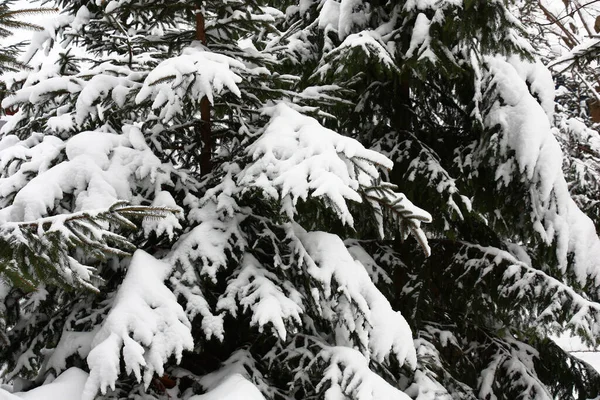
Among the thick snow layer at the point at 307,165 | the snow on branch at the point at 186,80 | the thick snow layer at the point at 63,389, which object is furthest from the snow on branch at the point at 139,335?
the snow on branch at the point at 186,80

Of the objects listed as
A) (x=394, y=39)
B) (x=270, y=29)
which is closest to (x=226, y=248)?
(x=270, y=29)

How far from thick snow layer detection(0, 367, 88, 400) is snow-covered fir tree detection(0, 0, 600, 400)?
0.01 m

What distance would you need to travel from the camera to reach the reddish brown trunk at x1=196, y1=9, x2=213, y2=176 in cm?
353

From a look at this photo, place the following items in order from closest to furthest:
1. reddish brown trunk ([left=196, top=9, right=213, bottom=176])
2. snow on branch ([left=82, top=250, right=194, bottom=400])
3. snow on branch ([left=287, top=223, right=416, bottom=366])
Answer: snow on branch ([left=82, top=250, right=194, bottom=400]), snow on branch ([left=287, top=223, right=416, bottom=366]), reddish brown trunk ([left=196, top=9, right=213, bottom=176])

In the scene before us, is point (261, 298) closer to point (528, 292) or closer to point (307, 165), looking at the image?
point (307, 165)

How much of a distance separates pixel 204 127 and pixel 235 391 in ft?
6.32

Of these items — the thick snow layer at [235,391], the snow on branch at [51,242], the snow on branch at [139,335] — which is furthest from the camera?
the thick snow layer at [235,391]

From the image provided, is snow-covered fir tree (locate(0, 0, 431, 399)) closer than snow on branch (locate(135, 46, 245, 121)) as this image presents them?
Yes

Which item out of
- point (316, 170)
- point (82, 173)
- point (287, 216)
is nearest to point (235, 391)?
point (287, 216)

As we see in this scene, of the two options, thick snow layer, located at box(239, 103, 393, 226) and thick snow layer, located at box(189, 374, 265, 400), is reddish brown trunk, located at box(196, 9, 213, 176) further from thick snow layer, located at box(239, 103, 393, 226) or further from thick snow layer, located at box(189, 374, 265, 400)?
thick snow layer, located at box(189, 374, 265, 400)

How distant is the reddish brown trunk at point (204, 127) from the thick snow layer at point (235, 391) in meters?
1.63

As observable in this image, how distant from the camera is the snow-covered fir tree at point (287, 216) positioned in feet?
8.14

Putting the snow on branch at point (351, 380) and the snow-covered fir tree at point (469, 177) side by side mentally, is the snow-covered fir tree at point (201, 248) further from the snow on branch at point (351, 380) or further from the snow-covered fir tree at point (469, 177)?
the snow-covered fir tree at point (469, 177)

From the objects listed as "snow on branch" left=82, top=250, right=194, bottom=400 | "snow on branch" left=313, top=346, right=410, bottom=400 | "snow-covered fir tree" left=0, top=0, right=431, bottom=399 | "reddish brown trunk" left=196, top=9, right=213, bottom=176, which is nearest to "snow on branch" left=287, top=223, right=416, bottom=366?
"snow-covered fir tree" left=0, top=0, right=431, bottom=399
